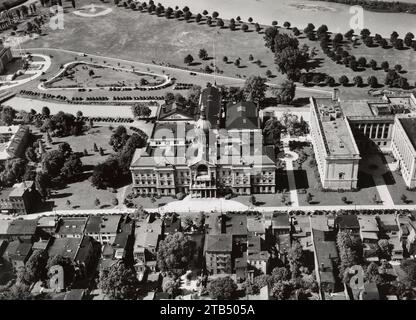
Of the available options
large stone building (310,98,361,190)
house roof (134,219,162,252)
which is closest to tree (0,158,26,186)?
house roof (134,219,162,252)

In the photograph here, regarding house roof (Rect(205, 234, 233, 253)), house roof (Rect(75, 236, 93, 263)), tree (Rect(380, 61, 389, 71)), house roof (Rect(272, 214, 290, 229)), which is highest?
tree (Rect(380, 61, 389, 71))

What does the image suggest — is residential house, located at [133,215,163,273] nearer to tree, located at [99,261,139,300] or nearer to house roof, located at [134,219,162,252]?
house roof, located at [134,219,162,252]

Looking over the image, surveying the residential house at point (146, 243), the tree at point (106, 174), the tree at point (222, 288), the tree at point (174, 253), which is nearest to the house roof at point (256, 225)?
the tree at point (174, 253)

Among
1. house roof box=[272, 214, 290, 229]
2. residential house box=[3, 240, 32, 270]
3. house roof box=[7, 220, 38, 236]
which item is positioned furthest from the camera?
house roof box=[7, 220, 38, 236]

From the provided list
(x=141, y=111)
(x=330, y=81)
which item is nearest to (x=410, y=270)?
(x=330, y=81)

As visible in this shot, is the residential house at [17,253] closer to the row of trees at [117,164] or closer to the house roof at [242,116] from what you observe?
the row of trees at [117,164]
